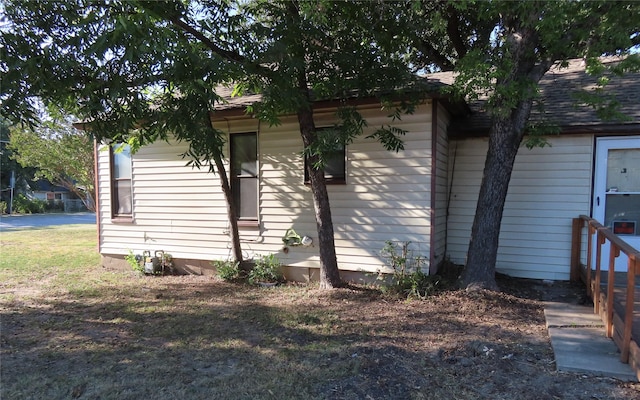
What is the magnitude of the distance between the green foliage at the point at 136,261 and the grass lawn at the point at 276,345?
3.49 ft

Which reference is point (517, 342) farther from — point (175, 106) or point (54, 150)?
point (54, 150)

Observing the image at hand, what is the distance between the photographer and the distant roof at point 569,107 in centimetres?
593

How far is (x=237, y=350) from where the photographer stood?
12.8ft

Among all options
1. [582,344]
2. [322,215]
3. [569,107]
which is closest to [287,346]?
[322,215]

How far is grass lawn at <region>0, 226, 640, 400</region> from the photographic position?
3.10 m

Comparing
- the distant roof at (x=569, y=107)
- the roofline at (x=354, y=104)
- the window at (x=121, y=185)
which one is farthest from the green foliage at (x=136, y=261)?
the distant roof at (x=569, y=107)

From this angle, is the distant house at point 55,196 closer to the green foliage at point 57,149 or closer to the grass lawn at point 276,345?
the green foliage at point 57,149

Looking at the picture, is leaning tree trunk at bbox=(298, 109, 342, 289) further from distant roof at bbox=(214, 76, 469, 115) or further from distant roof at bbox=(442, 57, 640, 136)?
distant roof at bbox=(442, 57, 640, 136)

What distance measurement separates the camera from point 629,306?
3.12 metres

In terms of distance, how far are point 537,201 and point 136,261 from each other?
7.34 m

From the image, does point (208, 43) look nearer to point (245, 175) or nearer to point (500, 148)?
point (245, 175)

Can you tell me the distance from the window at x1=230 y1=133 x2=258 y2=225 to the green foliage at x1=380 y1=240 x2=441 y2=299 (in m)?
2.54

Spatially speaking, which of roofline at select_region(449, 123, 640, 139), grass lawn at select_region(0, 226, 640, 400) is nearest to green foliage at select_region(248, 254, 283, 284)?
grass lawn at select_region(0, 226, 640, 400)

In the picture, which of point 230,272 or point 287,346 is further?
point 230,272
